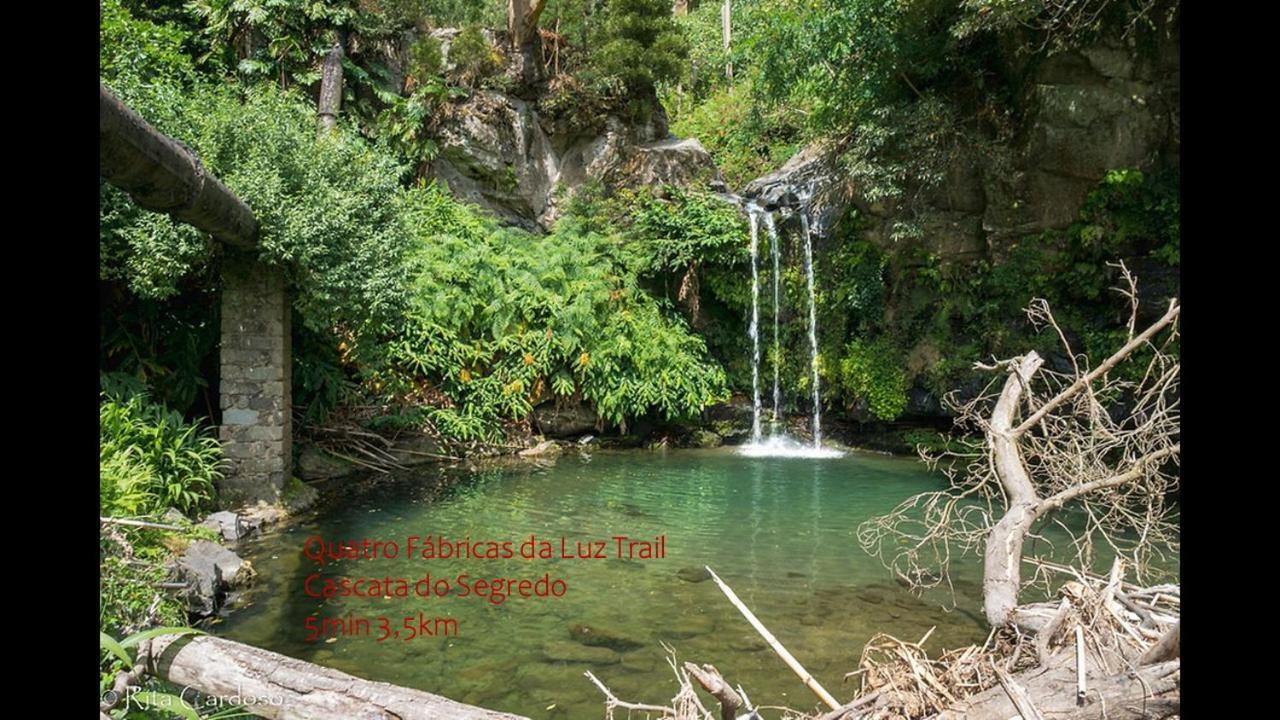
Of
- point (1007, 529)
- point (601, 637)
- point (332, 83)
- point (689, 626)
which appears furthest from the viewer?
point (332, 83)

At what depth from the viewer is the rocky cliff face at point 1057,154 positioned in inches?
455

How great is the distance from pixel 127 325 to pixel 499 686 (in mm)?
7081

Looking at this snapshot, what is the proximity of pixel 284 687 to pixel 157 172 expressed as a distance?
3278mm

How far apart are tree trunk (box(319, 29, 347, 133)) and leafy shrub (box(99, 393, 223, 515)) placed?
8.56m

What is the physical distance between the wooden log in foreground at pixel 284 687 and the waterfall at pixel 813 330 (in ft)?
38.2

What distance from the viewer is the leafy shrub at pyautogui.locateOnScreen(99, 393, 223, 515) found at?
6348 mm

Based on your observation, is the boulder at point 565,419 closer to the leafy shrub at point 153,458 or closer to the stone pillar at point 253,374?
the stone pillar at point 253,374

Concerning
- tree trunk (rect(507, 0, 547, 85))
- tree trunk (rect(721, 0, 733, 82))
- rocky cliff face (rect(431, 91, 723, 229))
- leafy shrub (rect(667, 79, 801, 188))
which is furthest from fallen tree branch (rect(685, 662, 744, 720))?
tree trunk (rect(721, 0, 733, 82))

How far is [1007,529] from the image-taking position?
14.5 feet

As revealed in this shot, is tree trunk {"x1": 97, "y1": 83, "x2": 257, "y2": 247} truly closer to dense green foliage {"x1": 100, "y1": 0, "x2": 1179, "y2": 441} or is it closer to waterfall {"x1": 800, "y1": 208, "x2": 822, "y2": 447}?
dense green foliage {"x1": 100, "y1": 0, "x2": 1179, "y2": 441}

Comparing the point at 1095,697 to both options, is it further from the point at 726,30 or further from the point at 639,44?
the point at 726,30

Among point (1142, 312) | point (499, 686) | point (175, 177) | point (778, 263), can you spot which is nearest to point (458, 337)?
point (778, 263)

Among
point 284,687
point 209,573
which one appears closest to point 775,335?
point 209,573

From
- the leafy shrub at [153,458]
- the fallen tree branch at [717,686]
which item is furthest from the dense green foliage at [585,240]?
the fallen tree branch at [717,686]
